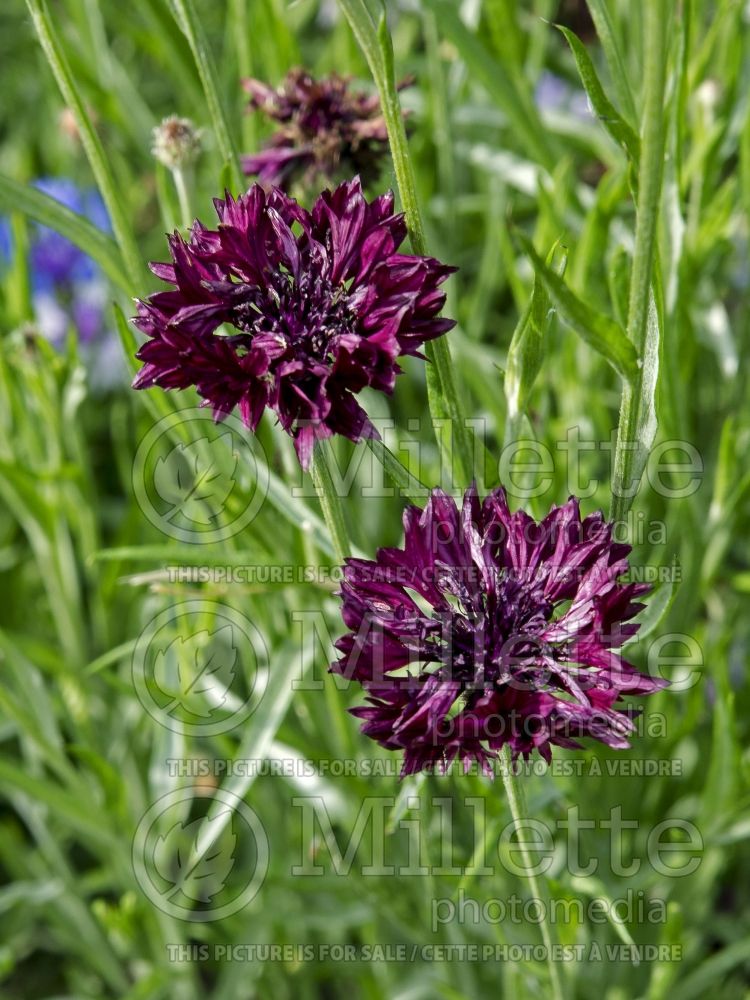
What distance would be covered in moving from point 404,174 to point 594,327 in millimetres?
124

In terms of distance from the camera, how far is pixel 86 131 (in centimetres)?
59

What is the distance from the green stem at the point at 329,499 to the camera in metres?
0.52

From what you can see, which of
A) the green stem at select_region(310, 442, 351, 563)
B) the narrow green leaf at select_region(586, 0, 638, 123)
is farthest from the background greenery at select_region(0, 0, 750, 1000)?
the green stem at select_region(310, 442, 351, 563)

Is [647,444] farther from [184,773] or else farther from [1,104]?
[1,104]

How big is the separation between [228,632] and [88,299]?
2.32ft

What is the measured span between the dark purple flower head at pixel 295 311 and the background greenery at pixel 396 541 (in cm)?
13
